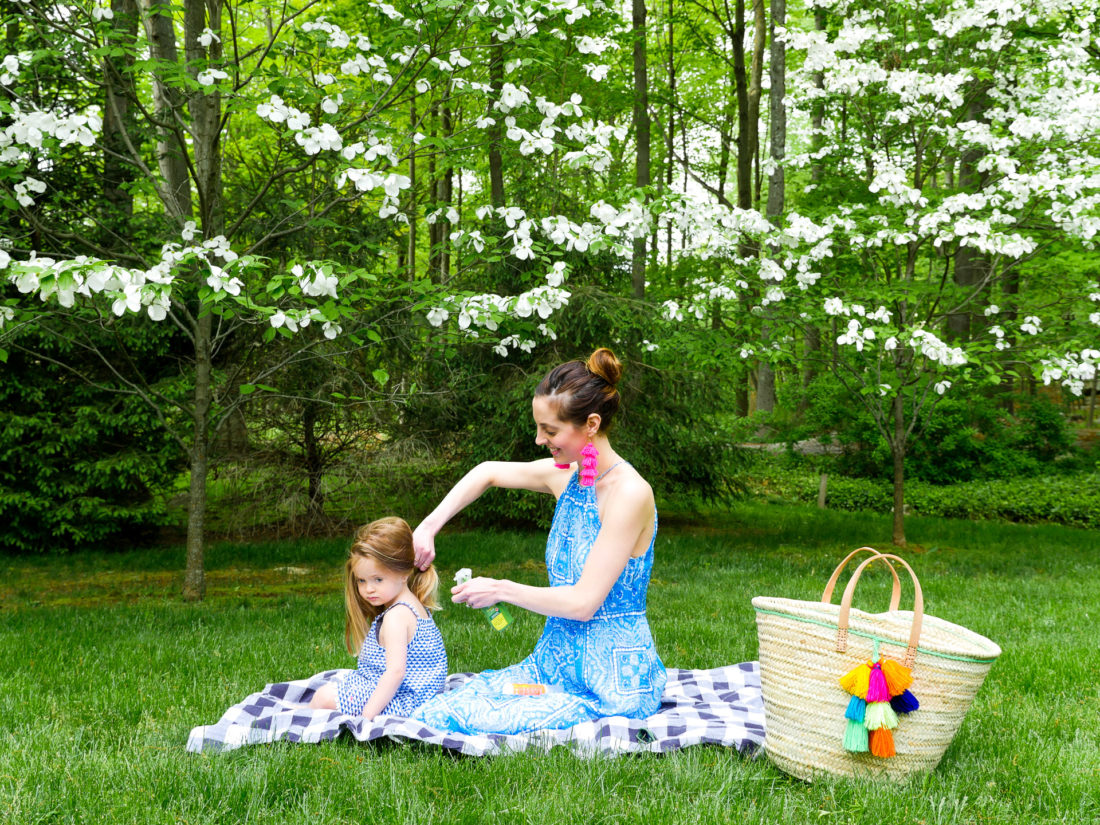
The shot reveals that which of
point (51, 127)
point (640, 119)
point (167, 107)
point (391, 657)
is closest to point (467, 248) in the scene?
point (51, 127)

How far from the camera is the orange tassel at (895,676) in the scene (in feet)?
8.75

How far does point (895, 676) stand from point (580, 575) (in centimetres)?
115

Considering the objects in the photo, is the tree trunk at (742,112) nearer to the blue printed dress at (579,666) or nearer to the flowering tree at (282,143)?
the flowering tree at (282,143)

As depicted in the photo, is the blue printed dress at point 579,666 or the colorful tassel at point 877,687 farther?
the blue printed dress at point 579,666

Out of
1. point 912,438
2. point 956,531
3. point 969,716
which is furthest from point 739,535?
point 969,716

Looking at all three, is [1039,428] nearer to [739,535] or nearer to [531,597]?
[739,535]

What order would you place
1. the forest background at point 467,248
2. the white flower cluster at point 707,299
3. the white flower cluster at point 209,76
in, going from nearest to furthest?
the white flower cluster at point 209,76 → the forest background at point 467,248 → the white flower cluster at point 707,299

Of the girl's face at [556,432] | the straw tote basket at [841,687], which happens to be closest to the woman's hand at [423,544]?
the girl's face at [556,432]

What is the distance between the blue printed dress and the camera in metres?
3.24

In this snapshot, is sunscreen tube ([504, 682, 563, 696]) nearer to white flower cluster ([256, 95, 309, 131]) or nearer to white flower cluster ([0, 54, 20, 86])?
white flower cluster ([256, 95, 309, 131])

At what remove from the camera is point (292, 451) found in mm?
9789

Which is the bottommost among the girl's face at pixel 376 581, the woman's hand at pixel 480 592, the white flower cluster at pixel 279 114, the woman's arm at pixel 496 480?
the girl's face at pixel 376 581

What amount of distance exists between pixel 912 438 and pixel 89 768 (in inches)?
518

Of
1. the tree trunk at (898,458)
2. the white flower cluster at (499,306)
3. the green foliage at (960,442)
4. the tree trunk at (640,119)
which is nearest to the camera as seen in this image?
the white flower cluster at (499,306)
